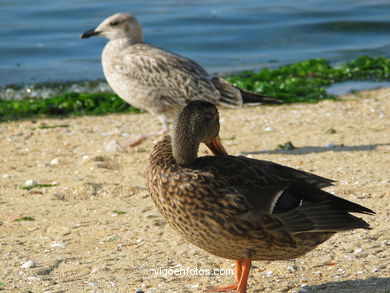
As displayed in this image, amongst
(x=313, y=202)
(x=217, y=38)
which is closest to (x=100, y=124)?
(x=313, y=202)

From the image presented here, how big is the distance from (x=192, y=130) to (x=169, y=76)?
15.3 feet

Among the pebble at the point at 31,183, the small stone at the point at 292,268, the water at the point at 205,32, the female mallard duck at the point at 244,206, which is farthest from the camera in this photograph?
the water at the point at 205,32

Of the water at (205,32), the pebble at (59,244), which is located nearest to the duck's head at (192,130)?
the pebble at (59,244)

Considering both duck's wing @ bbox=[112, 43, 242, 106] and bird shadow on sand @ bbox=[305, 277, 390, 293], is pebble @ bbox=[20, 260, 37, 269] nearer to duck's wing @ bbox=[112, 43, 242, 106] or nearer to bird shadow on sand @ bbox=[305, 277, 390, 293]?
bird shadow on sand @ bbox=[305, 277, 390, 293]

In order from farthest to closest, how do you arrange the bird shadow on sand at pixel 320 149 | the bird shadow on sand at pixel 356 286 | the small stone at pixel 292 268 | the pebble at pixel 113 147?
1. the pebble at pixel 113 147
2. the bird shadow on sand at pixel 320 149
3. the small stone at pixel 292 268
4. the bird shadow on sand at pixel 356 286

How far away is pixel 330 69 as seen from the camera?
15.1 meters

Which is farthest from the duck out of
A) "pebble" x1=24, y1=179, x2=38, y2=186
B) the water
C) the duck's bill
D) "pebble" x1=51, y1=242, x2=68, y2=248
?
the water

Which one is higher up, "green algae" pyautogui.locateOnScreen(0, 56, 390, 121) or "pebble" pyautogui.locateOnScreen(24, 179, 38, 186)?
"pebble" pyautogui.locateOnScreen(24, 179, 38, 186)

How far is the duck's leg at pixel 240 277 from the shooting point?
490cm

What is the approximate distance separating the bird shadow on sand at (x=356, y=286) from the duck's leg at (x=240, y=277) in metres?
0.46

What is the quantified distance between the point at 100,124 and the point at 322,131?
137 inches

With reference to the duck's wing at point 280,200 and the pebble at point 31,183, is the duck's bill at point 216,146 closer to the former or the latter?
the duck's wing at point 280,200

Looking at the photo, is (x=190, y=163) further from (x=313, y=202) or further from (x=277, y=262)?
(x=277, y=262)

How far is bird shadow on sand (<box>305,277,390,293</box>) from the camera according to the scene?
15.8 ft
